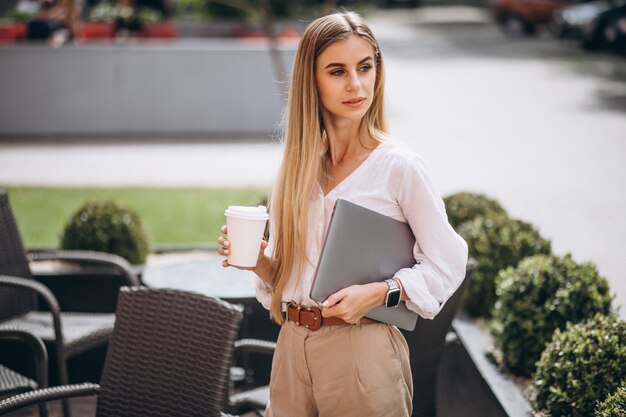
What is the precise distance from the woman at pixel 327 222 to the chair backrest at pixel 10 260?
256 centimetres

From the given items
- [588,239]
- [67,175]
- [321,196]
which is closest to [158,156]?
[67,175]

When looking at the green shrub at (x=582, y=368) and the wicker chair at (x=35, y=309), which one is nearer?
the green shrub at (x=582, y=368)

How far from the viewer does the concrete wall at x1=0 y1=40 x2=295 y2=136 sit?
14.3 m

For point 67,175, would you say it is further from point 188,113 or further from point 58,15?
point 58,15

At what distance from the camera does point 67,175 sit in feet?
36.9

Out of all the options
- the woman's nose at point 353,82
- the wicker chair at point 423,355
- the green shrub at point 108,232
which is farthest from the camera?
the green shrub at point 108,232

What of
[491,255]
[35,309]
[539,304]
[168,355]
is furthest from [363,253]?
[35,309]

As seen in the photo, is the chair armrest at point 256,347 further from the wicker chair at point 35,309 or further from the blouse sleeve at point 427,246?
the blouse sleeve at point 427,246

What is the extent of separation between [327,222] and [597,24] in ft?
85.8

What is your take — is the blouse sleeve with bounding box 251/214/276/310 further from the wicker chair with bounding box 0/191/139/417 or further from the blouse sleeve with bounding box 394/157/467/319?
the wicker chair with bounding box 0/191/139/417

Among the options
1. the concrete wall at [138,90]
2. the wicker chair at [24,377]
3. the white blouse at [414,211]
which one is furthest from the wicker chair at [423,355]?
the concrete wall at [138,90]

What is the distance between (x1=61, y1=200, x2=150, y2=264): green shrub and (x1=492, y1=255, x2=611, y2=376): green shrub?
2.68m

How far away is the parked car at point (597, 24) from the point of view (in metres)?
26.7

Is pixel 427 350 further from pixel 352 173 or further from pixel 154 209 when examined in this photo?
pixel 154 209
